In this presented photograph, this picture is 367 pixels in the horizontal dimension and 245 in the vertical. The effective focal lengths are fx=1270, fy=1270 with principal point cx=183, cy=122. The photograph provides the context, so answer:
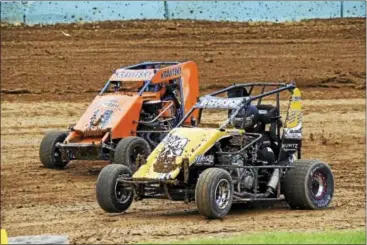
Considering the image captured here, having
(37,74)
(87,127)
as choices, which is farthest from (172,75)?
(37,74)

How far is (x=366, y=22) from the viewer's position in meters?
33.9

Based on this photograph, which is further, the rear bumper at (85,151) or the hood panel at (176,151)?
the rear bumper at (85,151)

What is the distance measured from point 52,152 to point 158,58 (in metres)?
9.92

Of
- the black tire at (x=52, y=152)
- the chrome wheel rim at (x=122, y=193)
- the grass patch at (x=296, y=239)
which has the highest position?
the black tire at (x=52, y=152)

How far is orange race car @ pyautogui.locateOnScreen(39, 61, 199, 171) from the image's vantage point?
1981 cm

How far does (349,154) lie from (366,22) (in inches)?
471

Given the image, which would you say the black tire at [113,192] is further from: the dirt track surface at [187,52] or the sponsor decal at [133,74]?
the dirt track surface at [187,52]

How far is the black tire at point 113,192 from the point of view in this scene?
1583 cm

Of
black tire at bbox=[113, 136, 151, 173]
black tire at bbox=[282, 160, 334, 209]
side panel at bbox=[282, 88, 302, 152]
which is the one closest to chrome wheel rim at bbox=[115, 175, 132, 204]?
black tire at bbox=[282, 160, 334, 209]

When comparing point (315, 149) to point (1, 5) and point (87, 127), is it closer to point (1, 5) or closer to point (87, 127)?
point (87, 127)

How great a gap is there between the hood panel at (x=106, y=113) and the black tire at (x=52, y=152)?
532mm

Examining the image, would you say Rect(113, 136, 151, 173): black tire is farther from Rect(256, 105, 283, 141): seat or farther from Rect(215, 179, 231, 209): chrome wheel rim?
Rect(215, 179, 231, 209): chrome wheel rim

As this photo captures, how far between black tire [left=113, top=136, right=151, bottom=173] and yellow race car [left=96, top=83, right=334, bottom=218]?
89.3 inches

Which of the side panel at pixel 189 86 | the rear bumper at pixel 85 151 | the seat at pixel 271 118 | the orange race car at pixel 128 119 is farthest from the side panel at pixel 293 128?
the side panel at pixel 189 86
